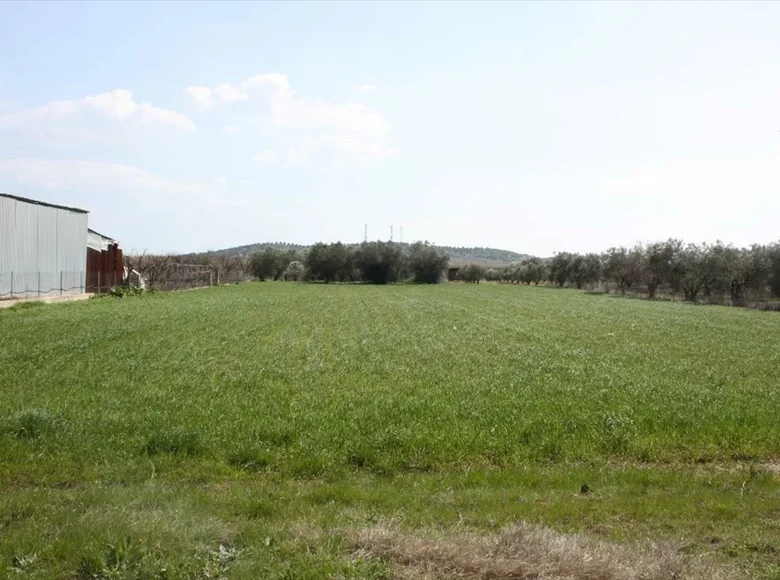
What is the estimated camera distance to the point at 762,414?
1123 centimetres

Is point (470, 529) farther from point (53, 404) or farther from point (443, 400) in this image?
point (53, 404)

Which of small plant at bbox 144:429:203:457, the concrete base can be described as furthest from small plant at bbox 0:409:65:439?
the concrete base

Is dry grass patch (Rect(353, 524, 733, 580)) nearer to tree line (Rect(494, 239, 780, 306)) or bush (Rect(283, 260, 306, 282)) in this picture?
tree line (Rect(494, 239, 780, 306))

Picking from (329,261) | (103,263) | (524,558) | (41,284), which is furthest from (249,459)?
(329,261)

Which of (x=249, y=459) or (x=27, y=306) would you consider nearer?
(x=249, y=459)

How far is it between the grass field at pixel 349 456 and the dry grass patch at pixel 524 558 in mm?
187

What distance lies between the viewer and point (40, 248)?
1679 inches

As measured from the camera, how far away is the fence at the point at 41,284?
125ft

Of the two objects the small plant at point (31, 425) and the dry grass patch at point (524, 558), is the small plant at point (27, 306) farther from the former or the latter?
the dry grass patch at point (524, 558)

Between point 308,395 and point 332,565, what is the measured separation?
798 centimetres

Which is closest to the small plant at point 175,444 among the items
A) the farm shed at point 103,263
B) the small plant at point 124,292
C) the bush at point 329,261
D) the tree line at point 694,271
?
the small plant at point 124,292

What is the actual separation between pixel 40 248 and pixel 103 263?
36.7ft

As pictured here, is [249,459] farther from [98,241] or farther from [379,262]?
[379,262]

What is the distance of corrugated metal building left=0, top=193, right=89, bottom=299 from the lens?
127 feet
